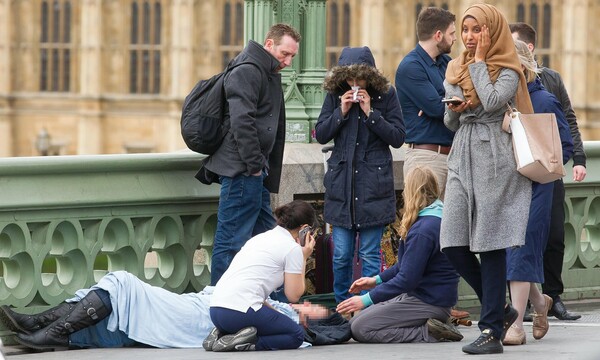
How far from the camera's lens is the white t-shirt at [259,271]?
10.6m

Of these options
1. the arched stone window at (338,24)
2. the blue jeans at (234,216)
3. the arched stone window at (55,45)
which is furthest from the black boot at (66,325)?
the arched stone window at (55,45)

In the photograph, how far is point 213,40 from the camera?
188 feet

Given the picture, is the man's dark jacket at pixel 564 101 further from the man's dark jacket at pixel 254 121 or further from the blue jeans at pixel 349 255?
the man's dark jacket at pixel 254 121

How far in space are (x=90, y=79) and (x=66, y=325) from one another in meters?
46.9

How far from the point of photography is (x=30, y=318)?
35.5 ft

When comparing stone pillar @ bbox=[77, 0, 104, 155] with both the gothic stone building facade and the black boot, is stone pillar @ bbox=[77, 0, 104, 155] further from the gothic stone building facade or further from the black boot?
the black boot

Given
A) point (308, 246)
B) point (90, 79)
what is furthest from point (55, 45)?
point (308, 246)

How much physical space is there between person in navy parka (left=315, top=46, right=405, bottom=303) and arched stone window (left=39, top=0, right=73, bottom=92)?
153ft

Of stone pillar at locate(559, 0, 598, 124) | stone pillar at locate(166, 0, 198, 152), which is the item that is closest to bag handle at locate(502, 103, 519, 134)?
stone pillar at locate(559, 0, 598, 124)

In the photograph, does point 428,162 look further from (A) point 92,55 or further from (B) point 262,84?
(A) point 92,55

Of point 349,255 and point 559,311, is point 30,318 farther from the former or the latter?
point 559,311

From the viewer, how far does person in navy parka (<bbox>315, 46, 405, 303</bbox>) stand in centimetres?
1164

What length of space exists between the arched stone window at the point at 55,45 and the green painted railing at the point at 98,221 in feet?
151

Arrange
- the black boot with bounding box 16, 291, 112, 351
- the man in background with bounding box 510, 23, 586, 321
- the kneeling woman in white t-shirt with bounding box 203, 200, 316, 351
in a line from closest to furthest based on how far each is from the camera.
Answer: the kneeling woman in white t-shirt with bounding box 203, 200, 316, 351, the black boot with bounding box 16, 291, 112, 351, the man in background with bounding box 510, 23, 586, 321
